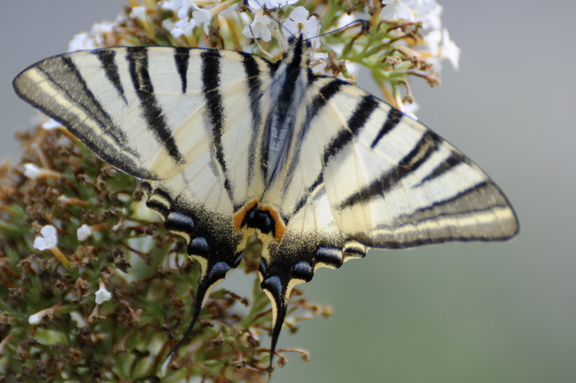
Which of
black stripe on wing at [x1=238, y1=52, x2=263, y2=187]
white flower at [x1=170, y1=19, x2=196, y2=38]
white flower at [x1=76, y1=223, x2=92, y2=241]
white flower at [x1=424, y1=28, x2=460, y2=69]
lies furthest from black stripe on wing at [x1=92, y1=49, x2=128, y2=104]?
white flower at [x1=424, y1=28, x2=460, y2=69]

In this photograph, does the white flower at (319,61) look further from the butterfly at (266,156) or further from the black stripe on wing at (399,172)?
the black stripe on wing at (399,172)

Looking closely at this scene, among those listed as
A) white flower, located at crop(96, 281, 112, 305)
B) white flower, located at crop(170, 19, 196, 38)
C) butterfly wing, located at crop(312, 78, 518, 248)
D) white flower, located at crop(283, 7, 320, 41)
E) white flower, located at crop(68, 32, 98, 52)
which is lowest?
white flower, located at crop(96, 281, 112, 305)

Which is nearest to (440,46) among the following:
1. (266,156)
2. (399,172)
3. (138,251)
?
(399,172)

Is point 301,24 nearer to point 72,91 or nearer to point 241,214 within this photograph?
point 241,214

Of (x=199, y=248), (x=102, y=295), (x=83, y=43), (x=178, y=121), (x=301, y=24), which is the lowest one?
(x=102, y=295)

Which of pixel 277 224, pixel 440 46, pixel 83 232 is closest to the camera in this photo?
pixel 277 224

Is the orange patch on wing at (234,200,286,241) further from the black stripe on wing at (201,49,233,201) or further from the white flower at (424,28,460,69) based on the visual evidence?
the white flower at (424,28,460,69)
